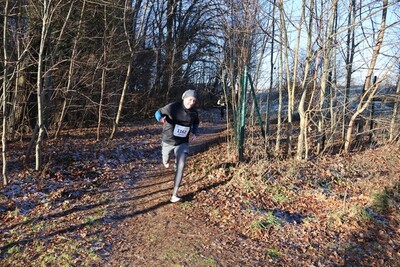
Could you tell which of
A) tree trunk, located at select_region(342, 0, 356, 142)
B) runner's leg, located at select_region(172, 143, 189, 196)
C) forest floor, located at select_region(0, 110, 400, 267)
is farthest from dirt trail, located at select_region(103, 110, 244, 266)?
tree trunk, located at select_region(342, 0, 356, 142)

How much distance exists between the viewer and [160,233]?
4969 mm

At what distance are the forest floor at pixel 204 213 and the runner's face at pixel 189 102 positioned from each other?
1.76 metres

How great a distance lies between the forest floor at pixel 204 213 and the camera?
448 cm

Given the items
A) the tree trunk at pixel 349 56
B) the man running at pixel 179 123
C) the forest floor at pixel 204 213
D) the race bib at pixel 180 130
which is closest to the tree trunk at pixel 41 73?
the forest floor at pixel 204 213

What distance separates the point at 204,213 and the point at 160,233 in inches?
41.4

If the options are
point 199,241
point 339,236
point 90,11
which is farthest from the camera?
point 90,11

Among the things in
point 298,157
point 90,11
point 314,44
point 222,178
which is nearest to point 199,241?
point 222,178

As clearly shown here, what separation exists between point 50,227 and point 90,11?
24.8 feet

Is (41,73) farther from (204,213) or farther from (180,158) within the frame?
(204,213)

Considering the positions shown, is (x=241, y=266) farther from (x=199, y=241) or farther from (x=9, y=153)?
(x=9, y=153)

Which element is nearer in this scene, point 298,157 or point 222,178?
point 222,178

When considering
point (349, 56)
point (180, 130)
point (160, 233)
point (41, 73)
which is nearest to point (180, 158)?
point (180, 130)

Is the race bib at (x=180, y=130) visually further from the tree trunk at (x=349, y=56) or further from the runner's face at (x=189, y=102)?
the tree trunk at (x=349, y=56)

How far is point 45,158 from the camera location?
8031 mm
